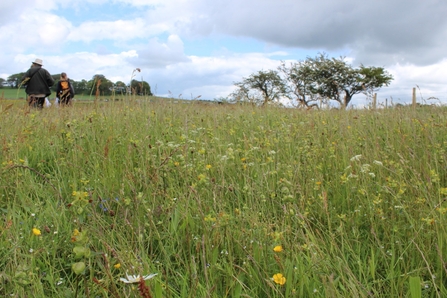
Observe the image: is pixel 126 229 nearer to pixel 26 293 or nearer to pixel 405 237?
pixel 26 293

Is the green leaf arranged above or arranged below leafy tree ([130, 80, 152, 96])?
below

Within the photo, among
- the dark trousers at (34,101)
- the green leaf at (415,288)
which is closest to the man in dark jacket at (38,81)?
the dark trousers at (34,101)

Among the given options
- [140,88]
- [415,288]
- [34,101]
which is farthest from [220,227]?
[34,101]

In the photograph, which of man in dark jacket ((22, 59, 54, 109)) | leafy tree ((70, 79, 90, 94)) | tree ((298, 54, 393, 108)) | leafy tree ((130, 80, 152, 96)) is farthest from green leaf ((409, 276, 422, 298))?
tree ((298, 54, 393, 108))

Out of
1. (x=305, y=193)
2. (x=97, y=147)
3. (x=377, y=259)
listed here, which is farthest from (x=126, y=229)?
(x=97, y=147)

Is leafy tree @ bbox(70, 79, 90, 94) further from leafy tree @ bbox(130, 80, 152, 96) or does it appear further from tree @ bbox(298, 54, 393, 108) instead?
tree @ bbox(298, 54, 393, 108)

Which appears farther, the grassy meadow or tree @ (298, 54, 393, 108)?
tree @ (298, 54, 393, 108)

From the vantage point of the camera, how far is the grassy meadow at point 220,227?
1.44 meters

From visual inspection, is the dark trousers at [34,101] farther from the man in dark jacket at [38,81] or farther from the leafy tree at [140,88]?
the leafy tree at [140,88]

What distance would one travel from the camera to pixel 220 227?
171cm

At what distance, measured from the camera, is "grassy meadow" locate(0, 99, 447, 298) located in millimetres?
1441

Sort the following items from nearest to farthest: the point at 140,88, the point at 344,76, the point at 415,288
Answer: the point at 415,288, the point at 140,88, the point at 344,76

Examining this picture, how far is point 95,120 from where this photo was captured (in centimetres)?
412

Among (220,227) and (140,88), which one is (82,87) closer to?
A: (140,88)
